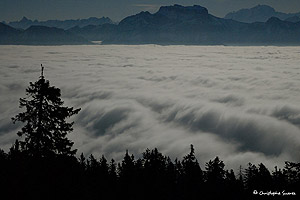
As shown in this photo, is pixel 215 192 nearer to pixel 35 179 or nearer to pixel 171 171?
pixel 171 171

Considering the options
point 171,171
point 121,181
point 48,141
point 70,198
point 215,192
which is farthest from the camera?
point 171,171

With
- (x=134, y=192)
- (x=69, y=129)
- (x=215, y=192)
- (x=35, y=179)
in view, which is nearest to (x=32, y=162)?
(x=35, y=179)

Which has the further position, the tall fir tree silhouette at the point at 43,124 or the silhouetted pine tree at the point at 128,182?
the silhouetted pine tree at the point at 128,182

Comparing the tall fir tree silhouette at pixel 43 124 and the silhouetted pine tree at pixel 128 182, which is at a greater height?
the tall fir tree silhouette at pixel 43 124

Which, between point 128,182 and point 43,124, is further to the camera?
point 128,182

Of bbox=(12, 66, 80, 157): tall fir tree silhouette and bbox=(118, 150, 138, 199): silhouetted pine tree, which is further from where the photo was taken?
bbox=(118, 150, 138, 199): silhouetted pine tree

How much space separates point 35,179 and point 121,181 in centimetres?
2231

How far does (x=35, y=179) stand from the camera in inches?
655

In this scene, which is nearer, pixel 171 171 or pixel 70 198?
pixel 70 198

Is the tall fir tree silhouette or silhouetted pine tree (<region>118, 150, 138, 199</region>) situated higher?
the tall fir tree silhouette

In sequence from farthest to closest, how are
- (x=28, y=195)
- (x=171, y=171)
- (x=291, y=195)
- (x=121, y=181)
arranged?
(x=171, y=171) → (x=121, y=181) → (x=291, y=195) → (x=28, y=195)

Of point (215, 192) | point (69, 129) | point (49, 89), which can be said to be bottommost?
point (215, 192)

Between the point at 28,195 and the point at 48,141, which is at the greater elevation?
the point at 48,141

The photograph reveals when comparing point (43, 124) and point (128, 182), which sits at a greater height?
point (43, 124)
